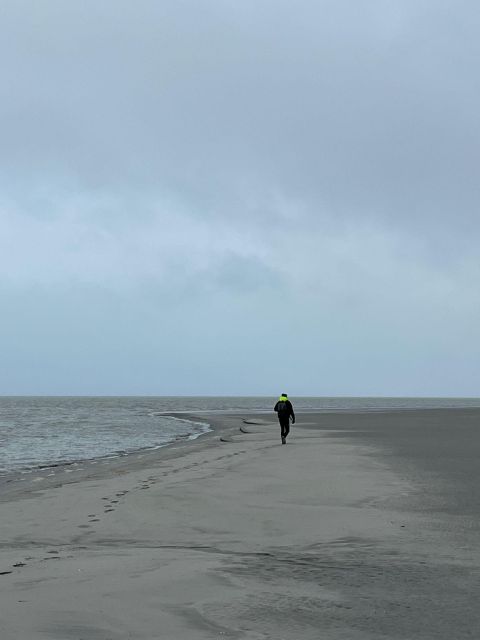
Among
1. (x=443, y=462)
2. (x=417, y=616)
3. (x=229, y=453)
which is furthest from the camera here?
(x=229, y=453)

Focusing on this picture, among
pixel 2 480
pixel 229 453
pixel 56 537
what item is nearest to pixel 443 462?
pixel 229 453

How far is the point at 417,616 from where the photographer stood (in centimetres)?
638

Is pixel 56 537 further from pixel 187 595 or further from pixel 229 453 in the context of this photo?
pixel 229 453

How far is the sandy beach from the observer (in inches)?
243

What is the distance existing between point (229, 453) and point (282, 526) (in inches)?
553

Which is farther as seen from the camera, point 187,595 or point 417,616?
point 187,595

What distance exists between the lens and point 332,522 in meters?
11.1

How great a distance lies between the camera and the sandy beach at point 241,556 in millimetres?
6180

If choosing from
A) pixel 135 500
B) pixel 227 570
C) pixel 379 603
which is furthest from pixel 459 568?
pixel 135 500

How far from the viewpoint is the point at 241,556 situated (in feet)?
29.0

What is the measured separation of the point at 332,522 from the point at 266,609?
4754 millimetres

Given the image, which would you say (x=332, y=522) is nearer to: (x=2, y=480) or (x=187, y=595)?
(x=187, y=595)

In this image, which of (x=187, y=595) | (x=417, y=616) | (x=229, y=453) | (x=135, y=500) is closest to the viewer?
(x=417, y=616)

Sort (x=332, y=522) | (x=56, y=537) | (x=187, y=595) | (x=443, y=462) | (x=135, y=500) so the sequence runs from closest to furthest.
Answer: (x=187, y=595) < (x=56, y=537) < (x=332, y=522) < (x=135, y=500) < (x=443, y=462)
